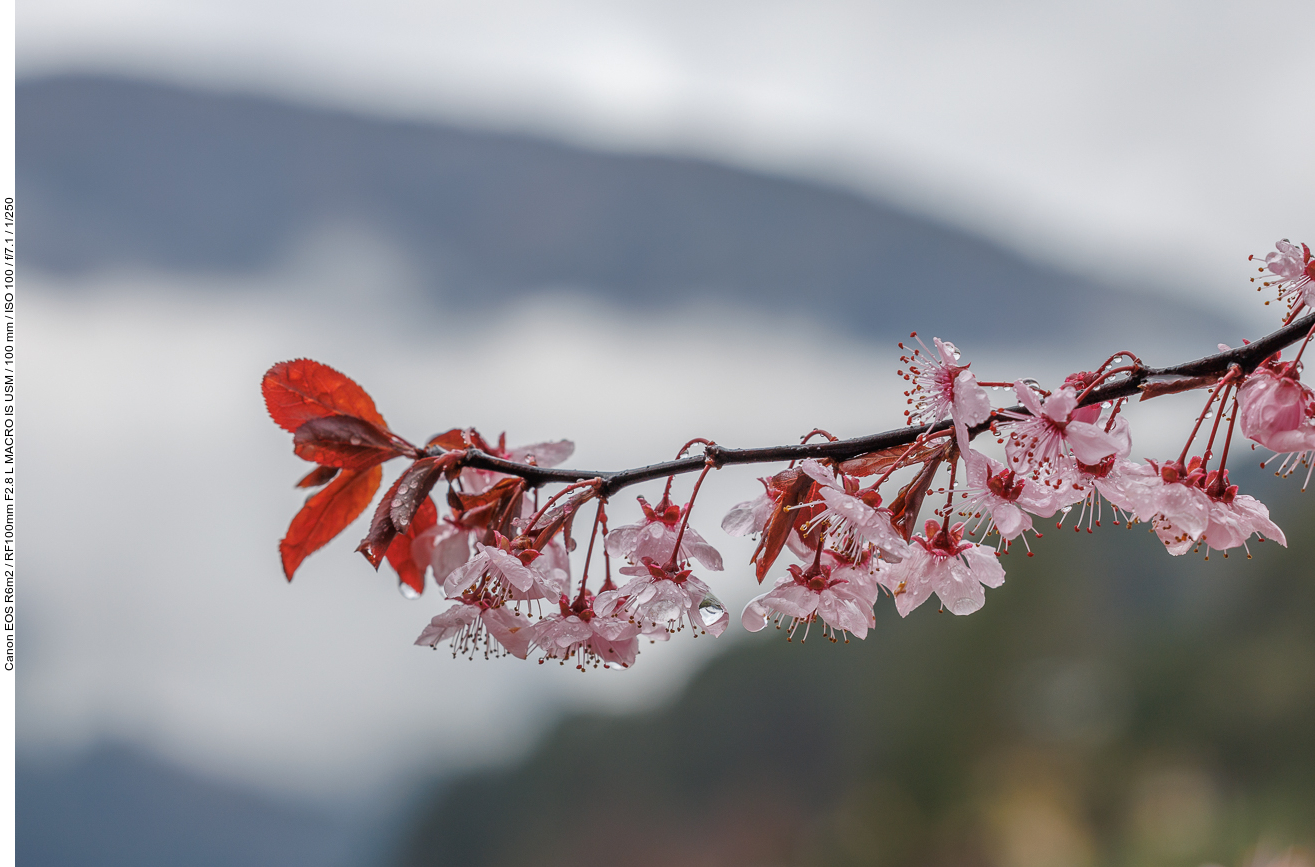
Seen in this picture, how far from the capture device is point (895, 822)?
8.85ft

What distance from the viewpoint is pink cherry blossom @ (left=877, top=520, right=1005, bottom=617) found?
333 millimetres

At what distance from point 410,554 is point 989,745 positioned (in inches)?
112

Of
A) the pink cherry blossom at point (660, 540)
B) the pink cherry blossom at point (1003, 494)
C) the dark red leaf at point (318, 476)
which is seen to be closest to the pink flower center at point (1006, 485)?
the pink cherry blossom at point (1003, 494)

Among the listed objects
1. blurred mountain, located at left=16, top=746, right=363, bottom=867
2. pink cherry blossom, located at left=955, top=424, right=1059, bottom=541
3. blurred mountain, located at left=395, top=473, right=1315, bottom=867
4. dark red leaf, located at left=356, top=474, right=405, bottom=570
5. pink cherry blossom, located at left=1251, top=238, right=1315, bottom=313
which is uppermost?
pink cherry blossom, located at left=1251, top=238, right=1315, bottom=313

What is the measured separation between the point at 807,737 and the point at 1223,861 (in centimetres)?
160

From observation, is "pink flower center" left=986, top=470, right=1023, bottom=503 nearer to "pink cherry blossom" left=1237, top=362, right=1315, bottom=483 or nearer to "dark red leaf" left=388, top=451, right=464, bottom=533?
"pink cherry blossom" left=1237, top=362, right=1315, bottom=483

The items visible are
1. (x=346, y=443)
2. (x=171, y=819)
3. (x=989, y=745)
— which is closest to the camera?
(x=346, y=443)

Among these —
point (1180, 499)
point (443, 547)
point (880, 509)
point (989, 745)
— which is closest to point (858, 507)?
point (880, 509)

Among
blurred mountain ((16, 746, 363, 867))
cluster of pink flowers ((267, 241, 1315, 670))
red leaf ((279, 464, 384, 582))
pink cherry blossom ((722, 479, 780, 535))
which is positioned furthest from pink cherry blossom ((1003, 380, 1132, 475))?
blurred mountain ((16, 746, 363, 867))

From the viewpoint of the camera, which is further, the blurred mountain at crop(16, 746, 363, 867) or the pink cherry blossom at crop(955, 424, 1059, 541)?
the blurred mountain at crop(16, 746, 363, 867)

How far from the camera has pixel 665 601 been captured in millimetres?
331

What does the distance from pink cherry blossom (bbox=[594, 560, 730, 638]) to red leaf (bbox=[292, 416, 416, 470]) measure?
14 cm

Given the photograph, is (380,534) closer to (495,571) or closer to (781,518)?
(495,571)

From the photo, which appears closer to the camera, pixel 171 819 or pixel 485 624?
pixel 485 624
